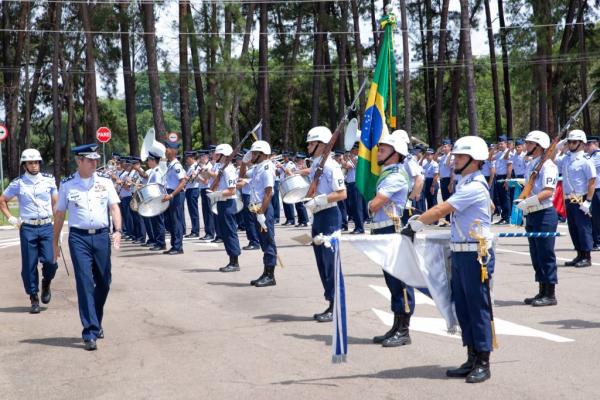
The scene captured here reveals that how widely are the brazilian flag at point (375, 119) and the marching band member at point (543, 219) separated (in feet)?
6.06

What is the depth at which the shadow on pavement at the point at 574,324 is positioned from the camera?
31.7 feet

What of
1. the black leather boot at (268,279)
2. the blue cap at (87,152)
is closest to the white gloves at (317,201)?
the blue cap at (87,152)

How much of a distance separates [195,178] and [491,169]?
7.61 meters

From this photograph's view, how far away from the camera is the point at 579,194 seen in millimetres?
14898

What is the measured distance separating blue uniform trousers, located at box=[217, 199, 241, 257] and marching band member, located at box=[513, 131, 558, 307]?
554cm

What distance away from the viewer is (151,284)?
14.1 metres

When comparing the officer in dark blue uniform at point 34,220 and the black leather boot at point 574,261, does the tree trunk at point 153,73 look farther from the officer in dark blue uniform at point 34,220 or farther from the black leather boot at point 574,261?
the officer in dark blue uniform at point 34,220

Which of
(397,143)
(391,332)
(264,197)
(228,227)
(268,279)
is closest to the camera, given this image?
(397,143)

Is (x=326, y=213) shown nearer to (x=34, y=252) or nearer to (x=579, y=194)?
(x=34, y=252)

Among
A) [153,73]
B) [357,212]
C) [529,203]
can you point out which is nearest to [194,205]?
[357,212]

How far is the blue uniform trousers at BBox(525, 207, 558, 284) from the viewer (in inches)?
436

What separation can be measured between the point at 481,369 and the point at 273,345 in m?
2.41

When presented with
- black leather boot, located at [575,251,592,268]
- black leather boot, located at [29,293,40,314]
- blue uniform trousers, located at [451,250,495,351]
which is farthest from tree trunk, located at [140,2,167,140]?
blue uniform trousers, located at [451,250,495,351]

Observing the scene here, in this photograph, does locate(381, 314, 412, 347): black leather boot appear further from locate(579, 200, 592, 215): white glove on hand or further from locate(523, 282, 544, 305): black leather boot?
locate(579, 200, 592, 215): white glove on hand
